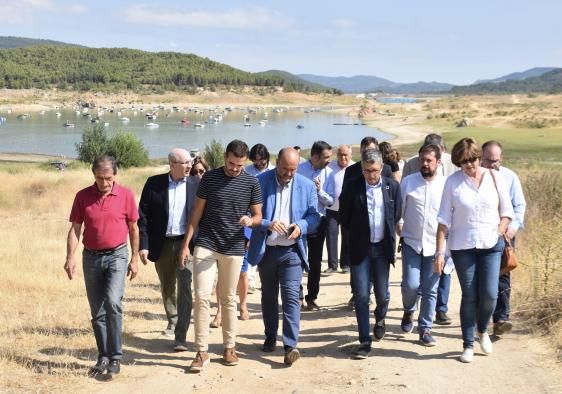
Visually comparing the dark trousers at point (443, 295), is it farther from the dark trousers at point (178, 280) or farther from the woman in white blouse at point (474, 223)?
the dark trousers at point (178, 280)

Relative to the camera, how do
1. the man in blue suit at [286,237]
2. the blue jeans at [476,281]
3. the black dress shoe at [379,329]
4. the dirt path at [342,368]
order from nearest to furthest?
the dirt path at [342,368] → the blue jeans at [476,281] → the man in blue suit at [286,237] → the black dress shoe at [379,329]

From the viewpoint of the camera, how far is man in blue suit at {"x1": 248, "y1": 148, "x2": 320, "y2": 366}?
6.30 m

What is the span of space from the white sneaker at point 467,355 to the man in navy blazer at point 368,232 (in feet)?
2.75

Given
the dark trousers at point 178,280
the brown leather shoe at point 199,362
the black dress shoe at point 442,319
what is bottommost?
the black dress shoe at point 442,319

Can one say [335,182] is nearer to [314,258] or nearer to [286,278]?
[314,258]

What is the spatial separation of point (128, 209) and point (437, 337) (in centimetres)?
334

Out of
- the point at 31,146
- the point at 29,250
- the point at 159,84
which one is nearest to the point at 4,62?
the point at 159,84

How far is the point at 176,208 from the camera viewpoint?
6578 millimetres

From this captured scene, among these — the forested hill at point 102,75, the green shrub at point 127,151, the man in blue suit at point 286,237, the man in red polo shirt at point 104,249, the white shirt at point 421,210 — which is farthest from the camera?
the forested hill at point 102,75

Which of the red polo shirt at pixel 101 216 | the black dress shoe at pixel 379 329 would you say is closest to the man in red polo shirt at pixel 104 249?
the red polo shirt at pixel 101 216

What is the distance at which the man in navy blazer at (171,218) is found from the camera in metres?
6.55

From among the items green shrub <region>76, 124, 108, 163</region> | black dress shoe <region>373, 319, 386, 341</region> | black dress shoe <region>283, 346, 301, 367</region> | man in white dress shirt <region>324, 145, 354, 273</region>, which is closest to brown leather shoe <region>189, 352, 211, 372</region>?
black dress shoe <region>283, 346, 301, 367</region>

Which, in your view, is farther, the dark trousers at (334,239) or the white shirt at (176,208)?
the dark trousers at (334,239)

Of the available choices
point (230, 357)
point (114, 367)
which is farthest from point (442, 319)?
point (114, 367)
